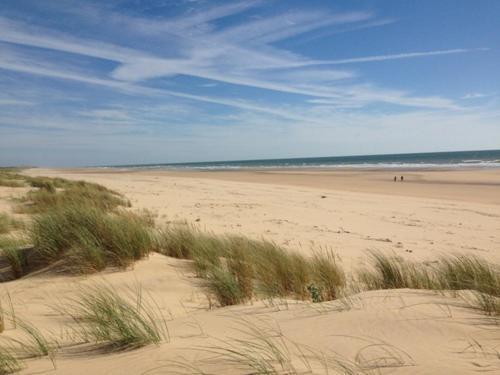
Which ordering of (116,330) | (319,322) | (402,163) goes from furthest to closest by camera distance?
(402,163) → (319,322) → (116,330)

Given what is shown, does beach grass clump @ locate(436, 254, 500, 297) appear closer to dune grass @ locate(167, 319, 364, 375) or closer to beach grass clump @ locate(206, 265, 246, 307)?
beach grass clump @ locate(206, 265, 246, 307)

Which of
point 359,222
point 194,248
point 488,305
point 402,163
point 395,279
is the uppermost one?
point 402,163

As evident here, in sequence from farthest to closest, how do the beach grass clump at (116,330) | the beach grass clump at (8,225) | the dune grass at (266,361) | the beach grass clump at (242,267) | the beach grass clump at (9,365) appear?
1. the beach grass clump at (8,225)
2. the beach grass clump at (242,267)
3. the beach grass clump at (116,330)
4. the beach grass clump at (9,365)
5. the dune grass at (266,361)

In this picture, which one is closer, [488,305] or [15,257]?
[488,305]

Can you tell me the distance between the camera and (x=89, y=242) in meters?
5.12

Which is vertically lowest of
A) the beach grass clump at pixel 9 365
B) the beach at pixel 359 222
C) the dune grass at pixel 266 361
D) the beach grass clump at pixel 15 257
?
the beach at pixel 359 222

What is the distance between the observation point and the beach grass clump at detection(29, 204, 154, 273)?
16.4 feet

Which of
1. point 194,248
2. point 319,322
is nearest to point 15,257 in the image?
point 194,248

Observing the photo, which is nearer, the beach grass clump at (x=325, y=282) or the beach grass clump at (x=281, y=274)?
the beach grass clump at (x=325, y=282)

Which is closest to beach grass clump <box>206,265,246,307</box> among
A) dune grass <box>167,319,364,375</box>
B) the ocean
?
dune grass <box>167,319,364,375</box>

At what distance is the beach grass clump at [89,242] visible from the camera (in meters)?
5.00

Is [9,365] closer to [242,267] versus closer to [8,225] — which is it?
[242,267]

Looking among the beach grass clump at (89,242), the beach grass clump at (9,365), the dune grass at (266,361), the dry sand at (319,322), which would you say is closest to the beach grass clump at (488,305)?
the dry sand at (319,322)

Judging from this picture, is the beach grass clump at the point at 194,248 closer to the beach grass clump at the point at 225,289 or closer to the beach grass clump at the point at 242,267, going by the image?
the beach grass clump at the point at 242,267
